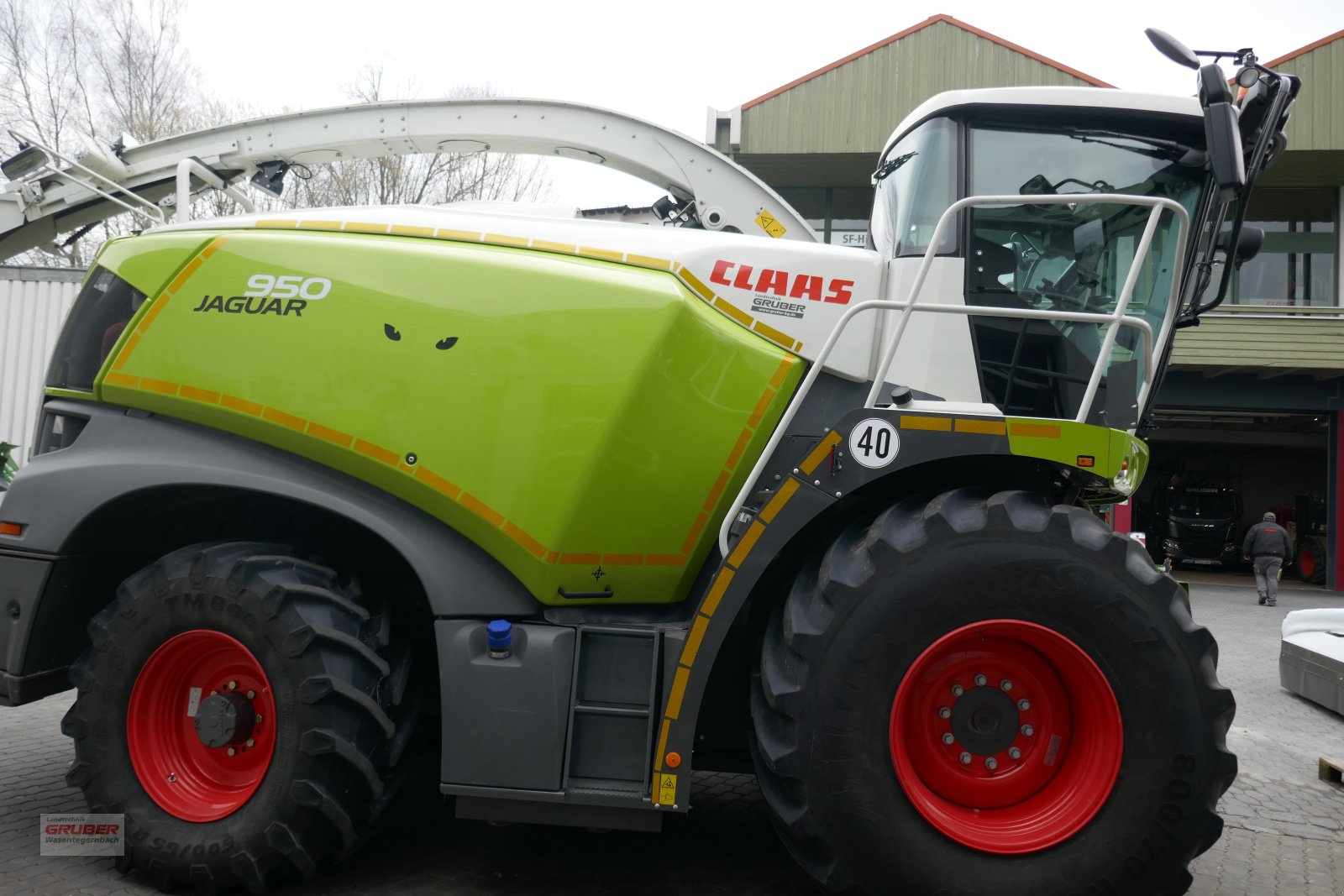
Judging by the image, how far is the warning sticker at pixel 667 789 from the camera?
3.14 m

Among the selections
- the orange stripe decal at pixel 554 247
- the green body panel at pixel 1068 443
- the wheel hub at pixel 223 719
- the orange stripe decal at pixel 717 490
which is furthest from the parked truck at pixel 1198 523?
the wheel hub at pixel 223 719

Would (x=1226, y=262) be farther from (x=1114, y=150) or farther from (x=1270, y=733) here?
(x=1270, y=733)

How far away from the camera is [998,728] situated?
122 inches

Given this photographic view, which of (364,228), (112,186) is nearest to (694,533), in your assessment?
(364,228)

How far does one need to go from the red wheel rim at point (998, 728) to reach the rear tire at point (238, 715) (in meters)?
1.89

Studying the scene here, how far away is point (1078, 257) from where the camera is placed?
3.77 meters

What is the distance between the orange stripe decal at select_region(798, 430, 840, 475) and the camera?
3.21 meters

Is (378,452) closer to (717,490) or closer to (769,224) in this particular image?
(717,490)

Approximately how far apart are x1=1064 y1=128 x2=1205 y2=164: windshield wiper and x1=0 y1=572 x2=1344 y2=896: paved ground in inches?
115

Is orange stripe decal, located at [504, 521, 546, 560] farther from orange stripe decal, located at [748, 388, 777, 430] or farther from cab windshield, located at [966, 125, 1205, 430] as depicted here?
cab windshield, located at [966, 125, 1205, 430]

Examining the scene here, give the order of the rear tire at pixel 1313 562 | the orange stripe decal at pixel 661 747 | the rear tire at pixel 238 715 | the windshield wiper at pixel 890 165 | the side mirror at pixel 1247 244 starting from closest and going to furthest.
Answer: the orange stripe decal at pixel 661 747 < the rear tire at pixel 238 715 < the side mirror at pixel 1247 244 < the windshield wiper at pixel 890 165 < the rear tire at pixel 1313 562

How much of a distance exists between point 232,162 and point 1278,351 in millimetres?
18394

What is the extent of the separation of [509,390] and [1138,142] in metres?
2.68

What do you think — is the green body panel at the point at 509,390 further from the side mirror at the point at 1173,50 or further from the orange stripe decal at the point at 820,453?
the side mirror at the point at 1173,50
